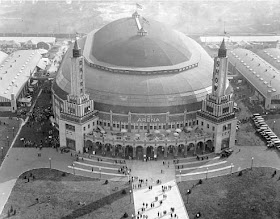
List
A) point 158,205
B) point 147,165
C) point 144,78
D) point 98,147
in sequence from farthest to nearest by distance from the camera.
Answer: point 144,78 → point 98,147 → point 147,165 → point 158,205

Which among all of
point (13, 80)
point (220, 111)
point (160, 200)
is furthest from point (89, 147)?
point (13, 80)

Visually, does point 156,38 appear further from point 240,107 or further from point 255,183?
point 255,183

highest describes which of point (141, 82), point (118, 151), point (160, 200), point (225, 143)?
point (141, 82)

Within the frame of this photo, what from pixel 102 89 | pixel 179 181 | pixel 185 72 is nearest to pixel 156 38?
pixel 185 72

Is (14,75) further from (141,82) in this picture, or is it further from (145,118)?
(145,118)

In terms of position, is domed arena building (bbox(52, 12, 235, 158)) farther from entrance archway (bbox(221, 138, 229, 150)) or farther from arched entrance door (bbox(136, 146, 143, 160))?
entrance archway (bbox(221, 138, 229, 150))

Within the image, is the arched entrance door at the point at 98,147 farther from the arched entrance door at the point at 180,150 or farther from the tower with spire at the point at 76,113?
the arched entrance door at the point at 180,150

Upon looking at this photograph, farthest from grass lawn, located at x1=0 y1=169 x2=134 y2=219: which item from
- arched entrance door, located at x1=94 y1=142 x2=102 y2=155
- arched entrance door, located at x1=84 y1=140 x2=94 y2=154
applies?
arched entrance door, located at x1=94 y1=142 x2=102 y2=155
